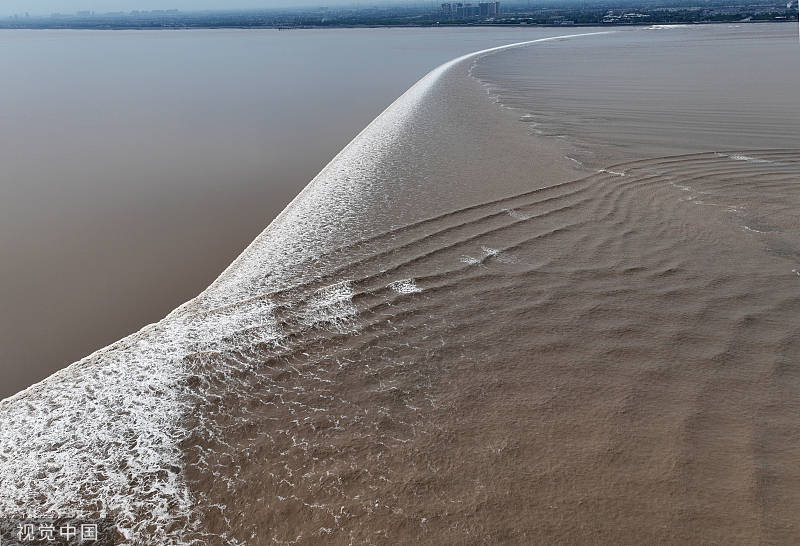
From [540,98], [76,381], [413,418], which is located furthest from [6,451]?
[540,98]

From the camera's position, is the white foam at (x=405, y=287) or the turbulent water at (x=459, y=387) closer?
the turbulent water at (x=459, y=387)

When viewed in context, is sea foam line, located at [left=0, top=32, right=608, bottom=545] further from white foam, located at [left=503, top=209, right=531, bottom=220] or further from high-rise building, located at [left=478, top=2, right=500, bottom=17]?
high-rise building, located at [left=478, top=2, right=500, bottom=17]

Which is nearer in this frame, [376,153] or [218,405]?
[218,405]

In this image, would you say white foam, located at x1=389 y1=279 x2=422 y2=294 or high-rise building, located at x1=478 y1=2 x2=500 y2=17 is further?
high-rise building, located at x1=478 y1=2 x2=500 y2=17

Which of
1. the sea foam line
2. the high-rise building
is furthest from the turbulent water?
the high-rise building

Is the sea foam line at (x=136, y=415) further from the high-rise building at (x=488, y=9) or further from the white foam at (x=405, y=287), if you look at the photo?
the high-rise building at (x=488, y=9)

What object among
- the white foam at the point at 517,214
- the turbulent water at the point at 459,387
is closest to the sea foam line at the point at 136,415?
the turbulent water at the point at 459,387

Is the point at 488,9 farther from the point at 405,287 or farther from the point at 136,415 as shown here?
the point at 136,415

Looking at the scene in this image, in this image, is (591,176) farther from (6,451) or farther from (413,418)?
(6,451)
